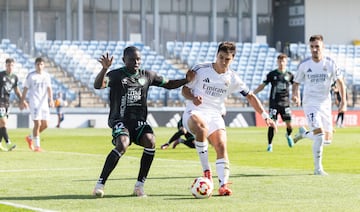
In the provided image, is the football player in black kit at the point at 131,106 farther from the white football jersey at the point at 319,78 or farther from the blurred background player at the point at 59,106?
the blurred background player at the point at 59,106

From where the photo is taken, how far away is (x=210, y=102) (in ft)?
46.0

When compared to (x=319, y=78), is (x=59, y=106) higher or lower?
lower

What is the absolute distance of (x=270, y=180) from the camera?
1545cm

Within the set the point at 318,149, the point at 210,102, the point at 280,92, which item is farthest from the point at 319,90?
the point at 280,92

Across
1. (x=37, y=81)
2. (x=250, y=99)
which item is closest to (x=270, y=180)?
(x=250, y=99)

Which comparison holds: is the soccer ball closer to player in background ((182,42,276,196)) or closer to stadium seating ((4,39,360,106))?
player in background ((182,42,276,196))

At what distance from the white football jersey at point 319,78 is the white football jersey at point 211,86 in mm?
4020

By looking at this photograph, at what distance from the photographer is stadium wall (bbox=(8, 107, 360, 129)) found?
1642 inches

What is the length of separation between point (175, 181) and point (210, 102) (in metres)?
1.86

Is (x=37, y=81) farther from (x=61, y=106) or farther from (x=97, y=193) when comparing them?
(x=61, y=106)

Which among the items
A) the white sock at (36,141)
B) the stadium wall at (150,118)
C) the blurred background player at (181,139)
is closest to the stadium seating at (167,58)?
the stadium wall at (150,118)

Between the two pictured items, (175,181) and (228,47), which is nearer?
(228,47)

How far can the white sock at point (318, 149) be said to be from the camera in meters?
17.0

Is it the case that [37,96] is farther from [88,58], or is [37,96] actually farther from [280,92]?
[88,58]
